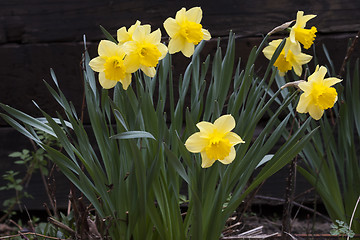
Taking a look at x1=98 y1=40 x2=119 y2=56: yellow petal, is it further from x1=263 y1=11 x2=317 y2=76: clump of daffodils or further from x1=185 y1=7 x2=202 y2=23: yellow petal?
x1=263 y1=11 x2=317 y2=76: clump of daffodils

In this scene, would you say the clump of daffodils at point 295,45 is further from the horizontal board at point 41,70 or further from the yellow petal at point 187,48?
the horizontal board at point 41,70

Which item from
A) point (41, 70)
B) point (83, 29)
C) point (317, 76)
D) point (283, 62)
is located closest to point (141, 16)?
point (83, 29)

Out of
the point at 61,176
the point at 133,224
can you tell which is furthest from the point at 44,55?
the point at 133,224

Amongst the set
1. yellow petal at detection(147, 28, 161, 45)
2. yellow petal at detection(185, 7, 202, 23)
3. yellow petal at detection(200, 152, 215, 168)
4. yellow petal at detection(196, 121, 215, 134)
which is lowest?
yellow petal at detection(200, 152, 215, 168)

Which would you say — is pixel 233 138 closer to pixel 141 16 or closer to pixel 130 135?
pixel 130 135

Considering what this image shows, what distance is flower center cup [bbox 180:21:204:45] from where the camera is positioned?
3.34 feet

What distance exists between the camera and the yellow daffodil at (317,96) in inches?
39.0

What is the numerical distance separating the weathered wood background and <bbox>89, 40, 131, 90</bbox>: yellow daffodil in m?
0.93

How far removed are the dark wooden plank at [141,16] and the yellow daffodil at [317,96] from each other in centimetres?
91

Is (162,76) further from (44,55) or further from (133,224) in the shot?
(44,55)

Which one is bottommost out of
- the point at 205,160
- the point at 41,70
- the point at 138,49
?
the point at 205,160

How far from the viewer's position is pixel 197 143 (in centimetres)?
91

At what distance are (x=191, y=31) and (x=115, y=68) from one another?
7.2 inches

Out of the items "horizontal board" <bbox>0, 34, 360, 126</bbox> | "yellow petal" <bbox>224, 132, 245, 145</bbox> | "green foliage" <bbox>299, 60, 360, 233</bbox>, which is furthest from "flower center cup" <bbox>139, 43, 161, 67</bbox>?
"horizontal board" <bbox>0, 34, 360, 126</bbox>
